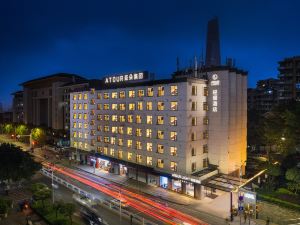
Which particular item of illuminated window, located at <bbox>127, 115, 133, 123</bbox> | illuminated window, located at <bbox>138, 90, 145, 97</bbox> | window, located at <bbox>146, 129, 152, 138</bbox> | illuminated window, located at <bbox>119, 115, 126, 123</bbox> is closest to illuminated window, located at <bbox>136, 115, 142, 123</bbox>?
illuminated window, located at <bbox>127, 115, 133, 123</bbox>

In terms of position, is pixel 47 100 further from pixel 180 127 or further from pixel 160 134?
pixel 180 127

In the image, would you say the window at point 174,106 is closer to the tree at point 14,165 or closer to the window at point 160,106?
the window at point 160,106

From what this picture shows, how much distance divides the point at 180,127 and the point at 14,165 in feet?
98.3

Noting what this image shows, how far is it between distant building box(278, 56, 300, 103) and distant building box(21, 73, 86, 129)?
250 feet

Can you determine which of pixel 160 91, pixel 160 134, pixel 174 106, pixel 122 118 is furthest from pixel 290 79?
pixel 122 118

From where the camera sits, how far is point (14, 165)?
146 ft

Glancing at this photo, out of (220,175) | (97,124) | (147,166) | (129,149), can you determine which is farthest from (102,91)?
(220,175)

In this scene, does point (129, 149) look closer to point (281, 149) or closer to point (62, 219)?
point (62, 219)

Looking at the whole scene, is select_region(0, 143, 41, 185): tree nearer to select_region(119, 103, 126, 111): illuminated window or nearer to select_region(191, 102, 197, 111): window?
select_region(119, 103, 126, 111): illuminated window

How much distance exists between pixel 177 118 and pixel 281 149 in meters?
22.4

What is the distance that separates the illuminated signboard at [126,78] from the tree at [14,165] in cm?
2601

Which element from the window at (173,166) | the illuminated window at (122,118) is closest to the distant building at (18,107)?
the illuminated window at (122,118)

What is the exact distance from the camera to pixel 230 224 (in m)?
36.4

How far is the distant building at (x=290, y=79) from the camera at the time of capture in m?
96.2
